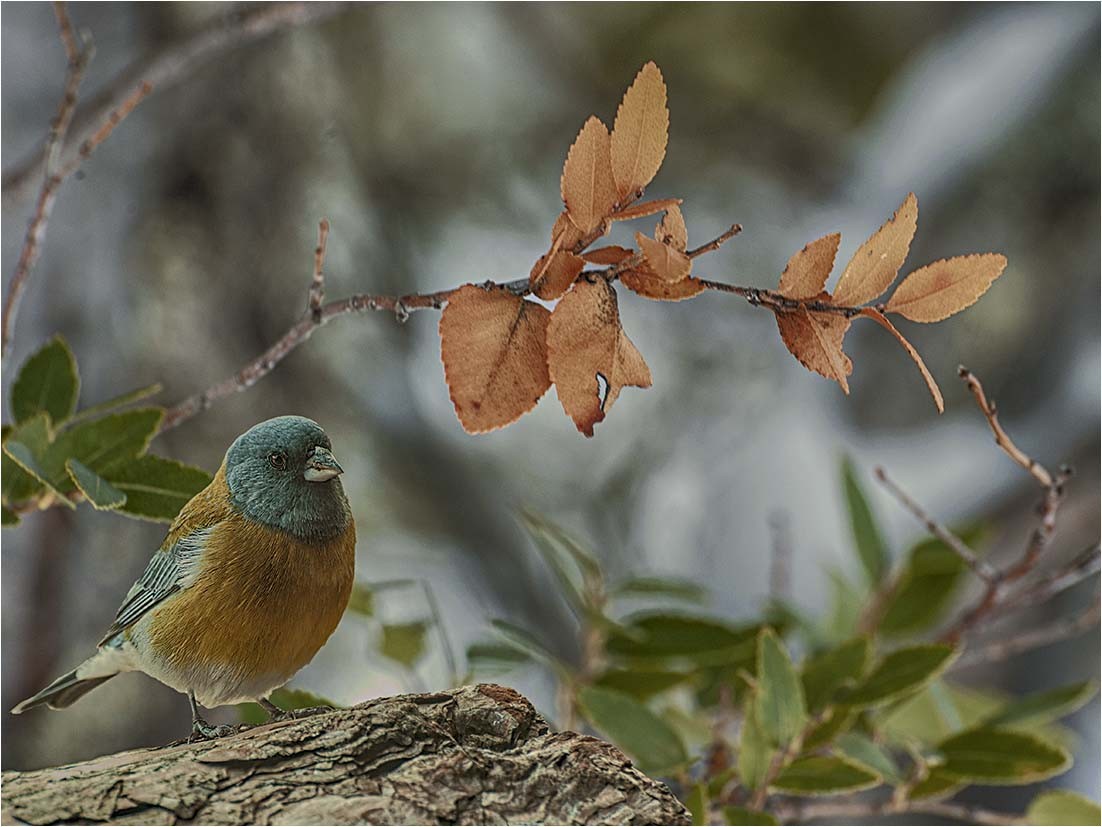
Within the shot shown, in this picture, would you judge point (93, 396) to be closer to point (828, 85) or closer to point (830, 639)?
point (830, 639)

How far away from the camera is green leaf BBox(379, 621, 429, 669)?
1.46ft

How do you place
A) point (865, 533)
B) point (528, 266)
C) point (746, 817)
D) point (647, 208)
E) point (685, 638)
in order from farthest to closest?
1. point (528, 266)
2. point (865, 533)
3. point (685, 638)
4. point (746, 817)
5. point (647, 208)

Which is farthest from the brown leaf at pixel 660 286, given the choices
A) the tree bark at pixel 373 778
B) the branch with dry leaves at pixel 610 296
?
the tree bark at pixel 373 778

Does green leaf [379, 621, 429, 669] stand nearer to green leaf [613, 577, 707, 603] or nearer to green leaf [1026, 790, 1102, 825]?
green leaf [613, 577, 707, 603]

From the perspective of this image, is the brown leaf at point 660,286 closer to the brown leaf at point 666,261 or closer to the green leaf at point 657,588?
the brown leaf at point 666,261

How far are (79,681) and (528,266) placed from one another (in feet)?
1.92

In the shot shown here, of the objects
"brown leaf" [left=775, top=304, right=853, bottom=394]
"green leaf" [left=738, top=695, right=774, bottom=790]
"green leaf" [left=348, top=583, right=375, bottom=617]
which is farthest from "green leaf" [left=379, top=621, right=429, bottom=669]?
"brown leaf" [left=775, top=304, right=853, bottom=394]

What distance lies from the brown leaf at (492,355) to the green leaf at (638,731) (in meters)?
0.18

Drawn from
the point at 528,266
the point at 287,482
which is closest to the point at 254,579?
the point at 287,482

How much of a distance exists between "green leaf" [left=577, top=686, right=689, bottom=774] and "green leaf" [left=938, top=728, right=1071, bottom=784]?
0.12m

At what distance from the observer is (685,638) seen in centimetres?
46

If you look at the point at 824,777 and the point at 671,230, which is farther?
the point at 824,777

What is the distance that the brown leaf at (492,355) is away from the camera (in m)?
0.25

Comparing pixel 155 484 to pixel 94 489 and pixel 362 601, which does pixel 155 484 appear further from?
pixel 362 601
